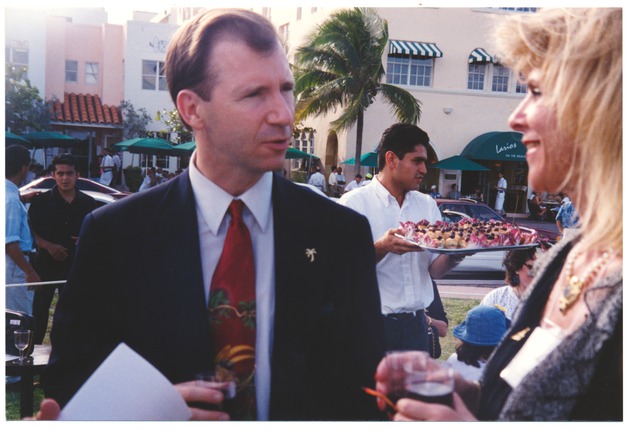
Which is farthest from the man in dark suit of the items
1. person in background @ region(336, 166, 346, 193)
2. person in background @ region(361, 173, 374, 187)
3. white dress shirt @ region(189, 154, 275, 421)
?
person in background @ region(361, 173, 374, 187)

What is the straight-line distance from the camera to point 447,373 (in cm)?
145

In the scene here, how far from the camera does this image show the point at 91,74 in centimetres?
299

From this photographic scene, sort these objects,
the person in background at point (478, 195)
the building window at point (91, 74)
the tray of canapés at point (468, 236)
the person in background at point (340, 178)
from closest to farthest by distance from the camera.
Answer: the building window at point (91, 74) < the tray of canapés at point (468, 236) < the person in background at point (478, 195) < the person in background at point (340, 178)

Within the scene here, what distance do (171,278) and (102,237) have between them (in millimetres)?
197

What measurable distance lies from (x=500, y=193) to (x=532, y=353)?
2.20m

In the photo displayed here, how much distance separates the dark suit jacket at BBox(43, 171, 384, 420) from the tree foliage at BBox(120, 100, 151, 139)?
1371mm

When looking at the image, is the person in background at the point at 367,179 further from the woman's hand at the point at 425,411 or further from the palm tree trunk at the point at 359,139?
the woman's hand at the point at 425,411

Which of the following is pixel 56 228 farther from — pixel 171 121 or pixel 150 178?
pixel 171 121

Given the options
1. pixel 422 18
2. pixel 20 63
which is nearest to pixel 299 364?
pixel 422 18

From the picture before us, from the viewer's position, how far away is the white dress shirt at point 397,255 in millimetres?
3373

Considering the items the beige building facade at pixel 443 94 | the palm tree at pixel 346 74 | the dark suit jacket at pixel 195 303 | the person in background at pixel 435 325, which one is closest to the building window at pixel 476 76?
the beige building facade at pixel 443 94

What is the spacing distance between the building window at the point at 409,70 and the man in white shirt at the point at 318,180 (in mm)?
579

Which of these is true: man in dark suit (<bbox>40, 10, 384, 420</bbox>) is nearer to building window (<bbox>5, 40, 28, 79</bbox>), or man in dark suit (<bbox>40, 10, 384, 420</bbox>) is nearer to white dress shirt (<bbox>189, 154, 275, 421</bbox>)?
white dress shirt (<bbox>189, 154, 275, 421</bbox>)

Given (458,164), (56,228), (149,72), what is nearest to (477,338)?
(458,164)
